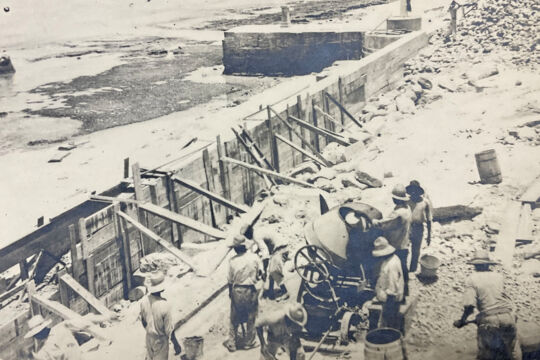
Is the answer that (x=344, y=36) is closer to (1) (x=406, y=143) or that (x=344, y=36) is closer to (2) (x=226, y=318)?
(1) (x=406, y=143)

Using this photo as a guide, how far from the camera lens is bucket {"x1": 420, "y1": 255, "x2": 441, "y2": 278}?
7519mm

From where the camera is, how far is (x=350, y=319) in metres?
6.88

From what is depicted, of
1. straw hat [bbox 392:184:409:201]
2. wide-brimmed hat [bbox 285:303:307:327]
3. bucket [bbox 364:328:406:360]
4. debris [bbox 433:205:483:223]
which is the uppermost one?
straw hat [bbox 392:184:409:201]

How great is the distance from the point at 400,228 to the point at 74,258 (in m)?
5.31

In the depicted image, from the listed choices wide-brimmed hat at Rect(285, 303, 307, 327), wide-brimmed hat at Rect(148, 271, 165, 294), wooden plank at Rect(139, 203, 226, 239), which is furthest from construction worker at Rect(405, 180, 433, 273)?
wide-brimmed hat at Rect(148, 271, 165, 294)

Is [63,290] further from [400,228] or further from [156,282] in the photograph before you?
[400,228]

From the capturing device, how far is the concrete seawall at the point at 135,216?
28.5 ft

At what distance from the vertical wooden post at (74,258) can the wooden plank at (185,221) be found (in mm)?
1338

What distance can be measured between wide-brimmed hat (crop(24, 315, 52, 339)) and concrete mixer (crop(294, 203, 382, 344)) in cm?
345

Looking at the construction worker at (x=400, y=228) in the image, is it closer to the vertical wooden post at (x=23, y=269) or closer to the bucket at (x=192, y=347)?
the bucket at (x=192, y=347)

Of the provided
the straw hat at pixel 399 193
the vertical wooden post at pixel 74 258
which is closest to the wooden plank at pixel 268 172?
the straw hat at pixel 399 193

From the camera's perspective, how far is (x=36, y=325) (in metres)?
7.39

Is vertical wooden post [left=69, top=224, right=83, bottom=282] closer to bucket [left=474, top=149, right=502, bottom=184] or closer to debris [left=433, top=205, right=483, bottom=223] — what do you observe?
debris [left=433, top=205, right=483, bottom=223]

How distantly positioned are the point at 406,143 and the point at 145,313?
8.56 metres
